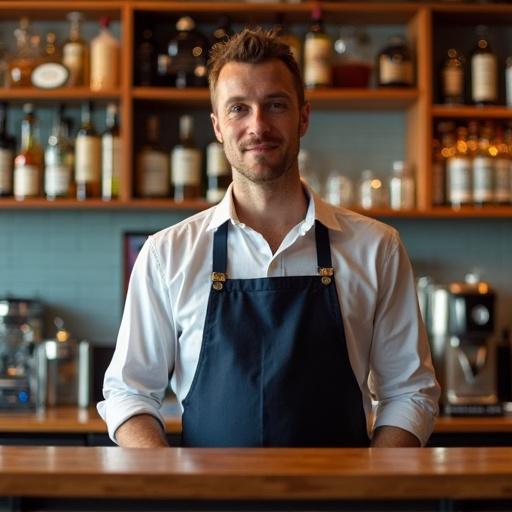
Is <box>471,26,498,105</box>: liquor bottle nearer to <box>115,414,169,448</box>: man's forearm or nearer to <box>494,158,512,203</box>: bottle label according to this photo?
<box>494,158,512,203</box>: bottle label

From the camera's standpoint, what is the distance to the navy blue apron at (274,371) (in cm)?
190

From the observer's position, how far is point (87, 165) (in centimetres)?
375

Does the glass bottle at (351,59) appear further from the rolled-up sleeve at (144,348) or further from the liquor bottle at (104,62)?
the rolled-up sleeve at (144,348)

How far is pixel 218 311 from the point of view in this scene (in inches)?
78.1

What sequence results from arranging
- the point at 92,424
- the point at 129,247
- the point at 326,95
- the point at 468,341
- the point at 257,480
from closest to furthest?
the point at 257,480 < the point at 92,424 < the point at 468,341 < the point at 326,95 < the point at 129,247

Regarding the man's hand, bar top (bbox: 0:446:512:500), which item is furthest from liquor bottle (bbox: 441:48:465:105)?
bar top (bbox: 0:446:512:500)

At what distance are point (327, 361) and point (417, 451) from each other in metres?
0.44

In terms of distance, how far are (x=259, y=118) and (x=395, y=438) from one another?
669 millimetres

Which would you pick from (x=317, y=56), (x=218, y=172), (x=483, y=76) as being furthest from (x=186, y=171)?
(x=483, y=76)

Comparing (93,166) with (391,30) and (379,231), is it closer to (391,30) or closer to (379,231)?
(391,30)

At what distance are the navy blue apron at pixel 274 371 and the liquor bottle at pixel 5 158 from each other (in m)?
1.97

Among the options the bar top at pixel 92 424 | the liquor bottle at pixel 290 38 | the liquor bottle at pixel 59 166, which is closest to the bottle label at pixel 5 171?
the liquor bottle at pixel 59 166

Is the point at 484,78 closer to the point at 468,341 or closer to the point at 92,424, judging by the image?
the point at 468,341

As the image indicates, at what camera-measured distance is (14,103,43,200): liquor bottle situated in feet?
12.3
